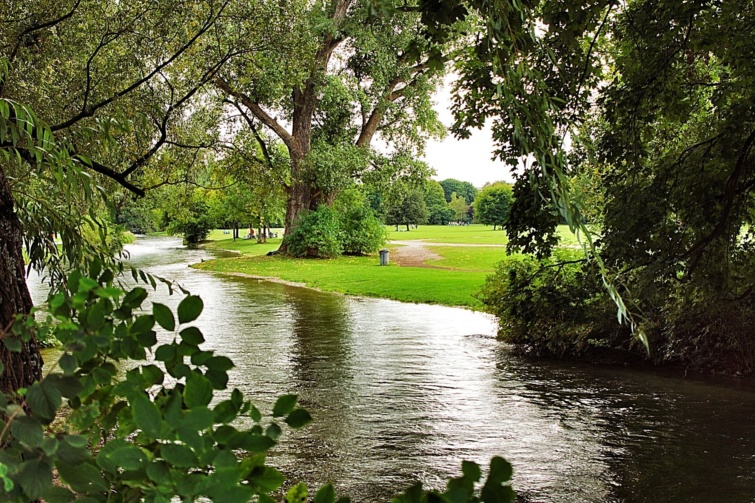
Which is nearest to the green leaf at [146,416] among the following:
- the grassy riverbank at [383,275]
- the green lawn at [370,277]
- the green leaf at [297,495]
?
the green leaf at [297,495]

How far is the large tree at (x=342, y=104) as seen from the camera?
27.0 m

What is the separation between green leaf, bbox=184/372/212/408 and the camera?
86 centimetres

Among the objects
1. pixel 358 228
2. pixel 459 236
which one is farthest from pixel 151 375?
pixel 459 236

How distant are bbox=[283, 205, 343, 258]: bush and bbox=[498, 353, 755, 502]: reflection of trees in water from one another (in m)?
21.4

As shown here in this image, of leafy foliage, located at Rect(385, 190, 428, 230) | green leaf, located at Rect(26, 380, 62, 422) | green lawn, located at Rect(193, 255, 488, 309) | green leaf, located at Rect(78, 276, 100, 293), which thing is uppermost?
leafy foliage, located at Rect(385, 190, 428, 230)

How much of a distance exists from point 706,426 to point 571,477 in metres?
2.37

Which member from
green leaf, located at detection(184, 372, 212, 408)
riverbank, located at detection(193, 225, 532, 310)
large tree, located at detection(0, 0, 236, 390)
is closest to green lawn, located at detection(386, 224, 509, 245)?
riverbank, located at detection(193, 225, 532, 310)

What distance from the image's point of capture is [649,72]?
24.5 feet

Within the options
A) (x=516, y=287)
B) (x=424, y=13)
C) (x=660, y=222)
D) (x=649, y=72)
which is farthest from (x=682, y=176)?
(x=424, y=13)

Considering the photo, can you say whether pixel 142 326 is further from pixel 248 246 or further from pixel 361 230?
pixel 248 246

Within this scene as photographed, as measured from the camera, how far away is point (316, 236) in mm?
30641

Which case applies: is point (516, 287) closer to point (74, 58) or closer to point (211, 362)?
point (74, 58)

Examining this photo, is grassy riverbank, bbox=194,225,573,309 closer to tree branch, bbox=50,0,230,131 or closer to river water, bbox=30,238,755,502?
river water, bbox=30,238,755,502

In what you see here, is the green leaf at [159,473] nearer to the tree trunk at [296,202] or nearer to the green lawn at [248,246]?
the tree trunk at [296,202]
